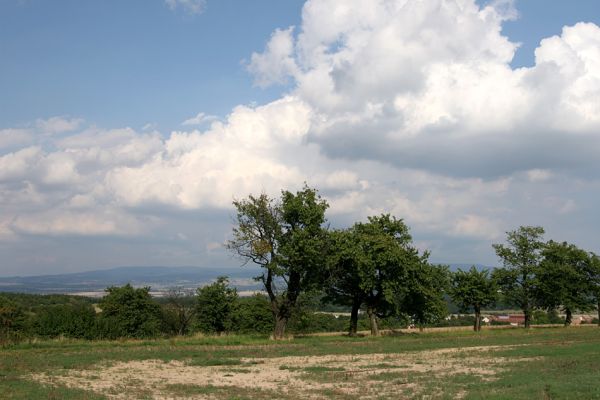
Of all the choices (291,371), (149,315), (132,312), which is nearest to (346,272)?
(291,371)

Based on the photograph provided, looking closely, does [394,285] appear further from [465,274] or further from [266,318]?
[266,318]

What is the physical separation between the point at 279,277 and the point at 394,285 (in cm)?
1181

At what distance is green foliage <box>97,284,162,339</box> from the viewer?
233ft

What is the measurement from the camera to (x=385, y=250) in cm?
4991

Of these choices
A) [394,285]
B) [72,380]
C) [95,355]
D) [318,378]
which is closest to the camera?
[72,380]

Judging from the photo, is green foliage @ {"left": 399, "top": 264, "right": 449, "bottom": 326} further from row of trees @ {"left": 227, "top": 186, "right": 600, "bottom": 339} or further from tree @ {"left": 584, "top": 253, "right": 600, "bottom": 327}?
tree @ {"left": 584, "top": 253, "right": 600, "bottom": 327}

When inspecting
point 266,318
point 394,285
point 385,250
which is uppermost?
point 385,250

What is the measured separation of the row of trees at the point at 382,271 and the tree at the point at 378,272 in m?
0.09

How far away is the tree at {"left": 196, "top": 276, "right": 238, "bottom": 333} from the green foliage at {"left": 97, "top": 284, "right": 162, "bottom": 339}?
5.97m

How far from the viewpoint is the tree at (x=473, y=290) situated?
63.2 meters

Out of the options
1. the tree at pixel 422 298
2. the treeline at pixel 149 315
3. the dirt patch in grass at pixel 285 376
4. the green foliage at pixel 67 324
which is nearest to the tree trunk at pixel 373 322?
the tree at pixel 422 298

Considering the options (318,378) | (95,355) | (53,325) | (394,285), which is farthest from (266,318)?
(318,378)

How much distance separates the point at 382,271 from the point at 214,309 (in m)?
34.3

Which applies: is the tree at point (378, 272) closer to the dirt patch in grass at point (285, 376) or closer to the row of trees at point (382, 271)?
the row of trees at point (382, 271)
